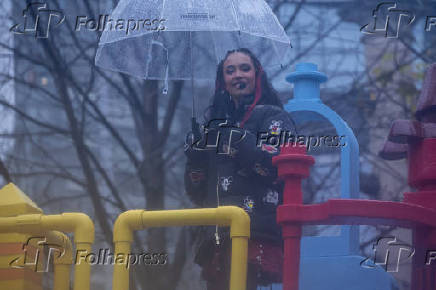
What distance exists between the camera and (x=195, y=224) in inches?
141

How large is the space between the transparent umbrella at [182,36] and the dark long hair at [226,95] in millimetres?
177

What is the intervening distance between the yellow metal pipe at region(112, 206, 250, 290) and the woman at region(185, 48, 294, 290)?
50 centimetres

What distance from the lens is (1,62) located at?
27.9 feet

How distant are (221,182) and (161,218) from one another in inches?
28.8

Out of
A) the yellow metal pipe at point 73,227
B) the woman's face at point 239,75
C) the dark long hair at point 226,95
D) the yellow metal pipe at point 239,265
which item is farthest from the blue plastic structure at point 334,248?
the yellow metal pipe at point 73,227

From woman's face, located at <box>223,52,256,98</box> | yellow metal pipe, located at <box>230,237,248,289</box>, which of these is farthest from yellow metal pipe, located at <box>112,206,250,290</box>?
woman's face, located at <box>223,52,256,98</box>

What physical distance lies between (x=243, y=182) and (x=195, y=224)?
2.36 ft

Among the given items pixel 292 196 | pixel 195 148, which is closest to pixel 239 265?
pixel 292 196

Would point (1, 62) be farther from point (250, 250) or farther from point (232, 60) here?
point (250, 250)

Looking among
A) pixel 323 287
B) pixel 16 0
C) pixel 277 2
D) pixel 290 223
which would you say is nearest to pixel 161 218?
pixel 290 223

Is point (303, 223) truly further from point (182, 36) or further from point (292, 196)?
point (182, 36)

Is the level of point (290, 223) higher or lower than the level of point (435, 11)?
lower

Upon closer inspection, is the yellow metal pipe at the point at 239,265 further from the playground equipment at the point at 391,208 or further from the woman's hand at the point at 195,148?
the woman's hand at the point at 195,148

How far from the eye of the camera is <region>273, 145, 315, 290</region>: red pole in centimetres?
333
